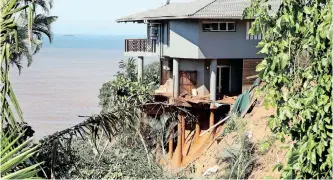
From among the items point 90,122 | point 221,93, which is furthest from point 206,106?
point 90,122

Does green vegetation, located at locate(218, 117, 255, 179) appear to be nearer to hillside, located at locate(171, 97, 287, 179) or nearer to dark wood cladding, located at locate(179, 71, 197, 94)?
hillside, located at locate(171, 97, 287, 179)

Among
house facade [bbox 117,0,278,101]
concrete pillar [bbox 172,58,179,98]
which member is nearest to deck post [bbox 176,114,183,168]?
concrete pillar [bbox 172,58,179,98]

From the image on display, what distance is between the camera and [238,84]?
22.5 m

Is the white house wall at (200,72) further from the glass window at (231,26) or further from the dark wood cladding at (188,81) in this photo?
the glass window at (231,26)

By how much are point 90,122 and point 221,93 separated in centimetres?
1689

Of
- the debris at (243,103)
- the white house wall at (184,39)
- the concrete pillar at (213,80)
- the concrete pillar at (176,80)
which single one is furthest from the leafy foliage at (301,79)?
the concrete pillar at (176,80)

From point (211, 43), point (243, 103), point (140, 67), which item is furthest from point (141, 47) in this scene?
point (243, 103)

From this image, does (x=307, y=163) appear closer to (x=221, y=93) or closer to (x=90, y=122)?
(x=90, y=122)

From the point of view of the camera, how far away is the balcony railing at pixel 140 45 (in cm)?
2392

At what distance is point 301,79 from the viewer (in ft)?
16.6

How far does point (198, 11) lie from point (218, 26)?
946mm

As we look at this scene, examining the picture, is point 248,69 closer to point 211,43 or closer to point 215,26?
point 211,43

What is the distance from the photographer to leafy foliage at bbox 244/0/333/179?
174 inches

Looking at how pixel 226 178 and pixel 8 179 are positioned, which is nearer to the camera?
pixel 8 179
